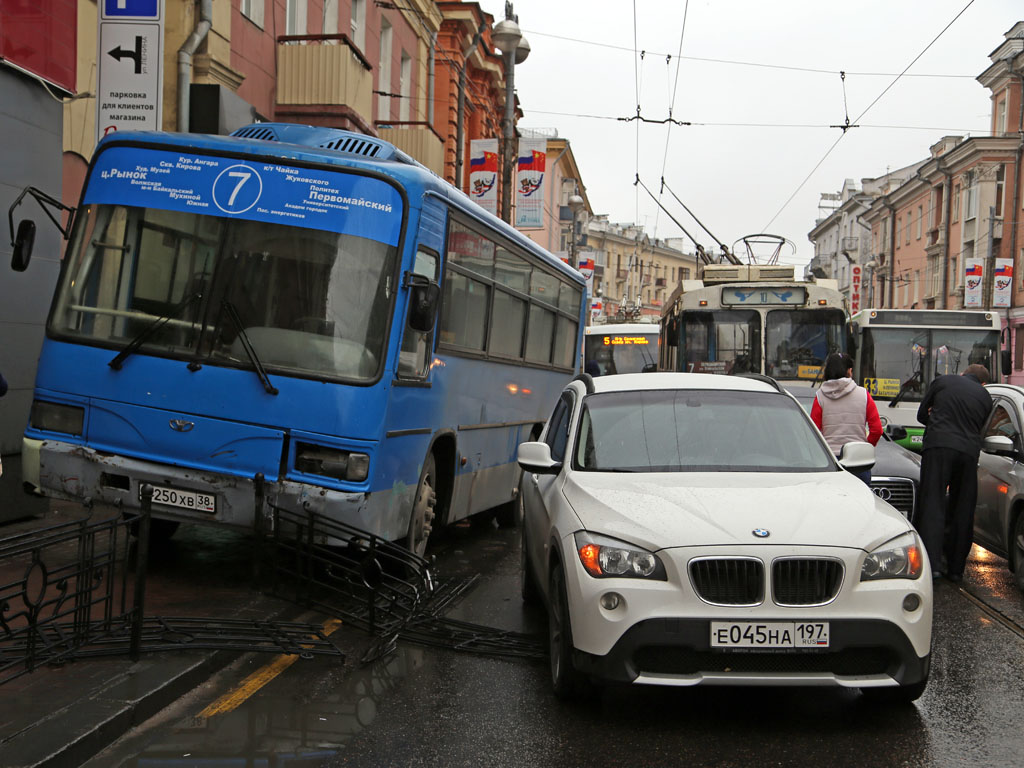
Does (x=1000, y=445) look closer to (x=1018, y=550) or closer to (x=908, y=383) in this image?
(x=1018, y=550)

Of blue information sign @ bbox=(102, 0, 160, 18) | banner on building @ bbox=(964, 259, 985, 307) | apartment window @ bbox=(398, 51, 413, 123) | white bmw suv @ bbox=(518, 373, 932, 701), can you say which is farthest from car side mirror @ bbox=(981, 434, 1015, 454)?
banner on building @ bbox=(964, 259, 985, 307)

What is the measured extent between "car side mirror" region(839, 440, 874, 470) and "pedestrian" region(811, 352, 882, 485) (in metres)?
3.03

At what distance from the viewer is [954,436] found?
8.95 m

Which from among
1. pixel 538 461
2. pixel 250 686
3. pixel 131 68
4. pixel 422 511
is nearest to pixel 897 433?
pixel 422 511

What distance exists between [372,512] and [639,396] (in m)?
1.83

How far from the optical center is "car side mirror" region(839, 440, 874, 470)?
21.1ft

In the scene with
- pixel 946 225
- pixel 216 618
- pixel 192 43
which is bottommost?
pixel 216 618

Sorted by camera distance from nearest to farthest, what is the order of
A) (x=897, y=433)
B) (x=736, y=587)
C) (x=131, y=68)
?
(x=736, y=587), (x=131, y=68), (x=897, y=433)

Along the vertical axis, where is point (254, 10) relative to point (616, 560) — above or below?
above

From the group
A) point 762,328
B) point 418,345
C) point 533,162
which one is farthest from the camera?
point 533,162

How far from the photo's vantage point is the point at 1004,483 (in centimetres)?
938

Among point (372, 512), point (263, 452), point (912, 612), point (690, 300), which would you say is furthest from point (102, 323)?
point (690, 300)

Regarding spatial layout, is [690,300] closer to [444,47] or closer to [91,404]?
[91,404]

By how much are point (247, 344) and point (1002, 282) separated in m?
38.8
